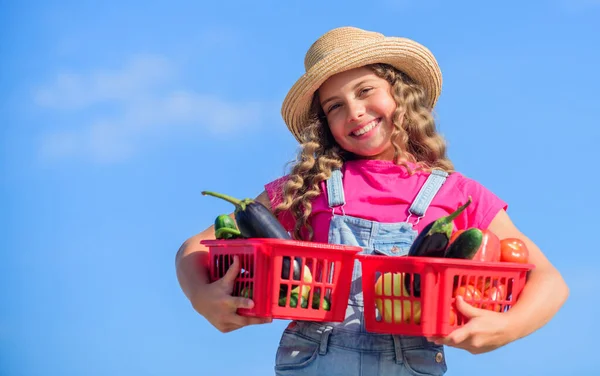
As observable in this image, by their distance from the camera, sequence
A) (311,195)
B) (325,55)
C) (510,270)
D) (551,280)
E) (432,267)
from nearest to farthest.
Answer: (432,267), (510,270), (551,280), (311,195), (325,55)

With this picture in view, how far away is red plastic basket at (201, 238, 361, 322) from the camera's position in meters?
3.73

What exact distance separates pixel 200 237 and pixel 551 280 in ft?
6.71

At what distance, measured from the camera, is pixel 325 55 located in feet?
16.6

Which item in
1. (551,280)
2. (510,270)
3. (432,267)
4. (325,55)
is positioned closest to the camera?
(432,267)

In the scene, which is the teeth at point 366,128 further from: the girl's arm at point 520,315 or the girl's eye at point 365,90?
the girl's arm at point 520,315

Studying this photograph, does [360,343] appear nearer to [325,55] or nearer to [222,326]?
[222,326]

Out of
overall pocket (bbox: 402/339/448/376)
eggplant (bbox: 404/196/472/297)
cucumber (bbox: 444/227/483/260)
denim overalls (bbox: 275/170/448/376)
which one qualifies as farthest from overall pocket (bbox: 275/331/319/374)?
cucumber (bbox: 444/227/483/260)

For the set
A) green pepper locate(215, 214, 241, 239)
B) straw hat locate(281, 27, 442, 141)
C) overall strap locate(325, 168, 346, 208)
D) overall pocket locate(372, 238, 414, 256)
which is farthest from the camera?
straw hat locate(281, 27, 442, 141)

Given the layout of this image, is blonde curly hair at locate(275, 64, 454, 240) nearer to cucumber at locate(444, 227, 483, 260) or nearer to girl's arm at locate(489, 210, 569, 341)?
girl's arm at locate(489, 210, 569, 341)

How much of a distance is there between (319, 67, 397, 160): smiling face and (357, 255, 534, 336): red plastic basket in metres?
1.13

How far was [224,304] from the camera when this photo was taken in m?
3.93

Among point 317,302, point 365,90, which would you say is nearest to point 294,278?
point 317,302

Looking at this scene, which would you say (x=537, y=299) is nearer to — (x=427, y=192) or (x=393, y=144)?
(x=427, y=192)

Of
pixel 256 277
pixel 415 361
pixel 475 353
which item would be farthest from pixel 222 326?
pixel 475 353
